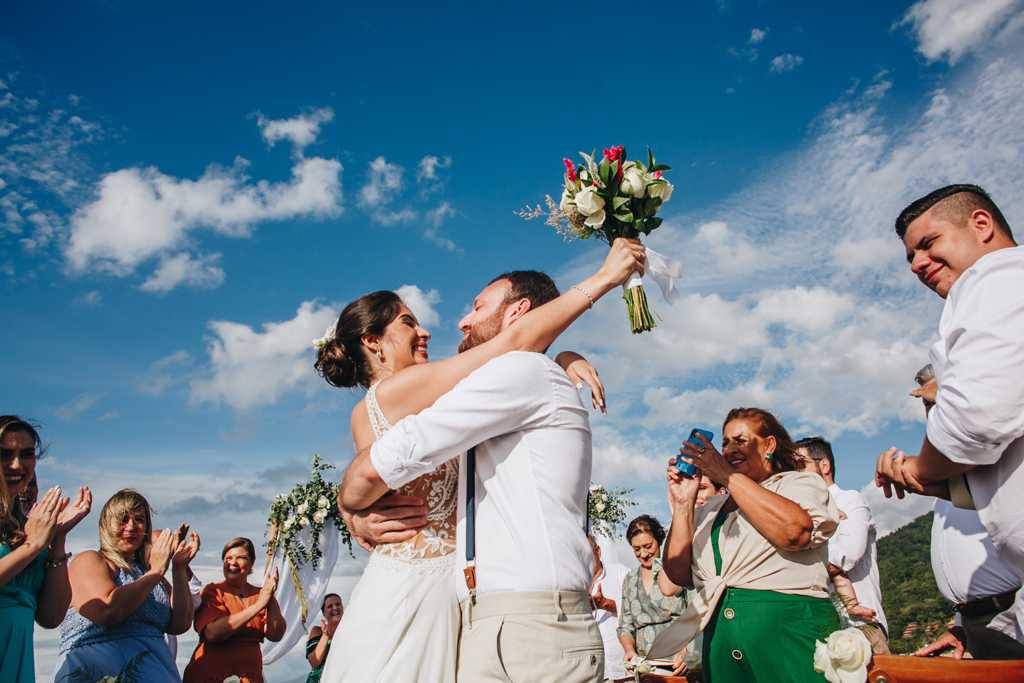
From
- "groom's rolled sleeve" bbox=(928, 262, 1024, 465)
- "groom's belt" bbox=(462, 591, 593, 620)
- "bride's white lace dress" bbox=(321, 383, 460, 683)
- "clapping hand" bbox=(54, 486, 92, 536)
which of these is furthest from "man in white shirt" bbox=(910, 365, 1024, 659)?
"clapping hand" bbox=(54, 486, 92, 536)

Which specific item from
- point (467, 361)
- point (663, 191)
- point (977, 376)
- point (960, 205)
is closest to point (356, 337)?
point (467, 361)

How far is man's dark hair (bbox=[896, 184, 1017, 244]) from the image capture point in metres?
2.88

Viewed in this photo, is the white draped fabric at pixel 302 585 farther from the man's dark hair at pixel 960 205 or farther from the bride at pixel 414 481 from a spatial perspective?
the man's dark hair at pixel 960 205

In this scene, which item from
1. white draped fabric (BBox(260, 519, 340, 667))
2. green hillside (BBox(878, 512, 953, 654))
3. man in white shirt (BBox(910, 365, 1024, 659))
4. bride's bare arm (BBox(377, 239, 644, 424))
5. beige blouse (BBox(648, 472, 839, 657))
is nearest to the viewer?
bride's bare arm (BBox(377, 239, 644, 424))

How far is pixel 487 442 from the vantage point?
226 cm

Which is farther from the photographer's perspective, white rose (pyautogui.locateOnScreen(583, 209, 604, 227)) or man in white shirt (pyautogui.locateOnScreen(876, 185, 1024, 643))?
white rose (pyautogui.locateOnScreen(583, 209, 604, 227))

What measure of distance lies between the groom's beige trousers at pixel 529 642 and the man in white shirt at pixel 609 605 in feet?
16.8

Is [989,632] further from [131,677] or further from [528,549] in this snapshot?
[131,677]

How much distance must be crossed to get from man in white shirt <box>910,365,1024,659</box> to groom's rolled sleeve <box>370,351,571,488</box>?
9.40 ft

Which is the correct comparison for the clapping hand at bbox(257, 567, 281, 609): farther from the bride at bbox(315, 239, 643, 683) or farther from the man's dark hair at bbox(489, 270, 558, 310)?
the man's dark hair at bbox(489, 270, 558, 310)

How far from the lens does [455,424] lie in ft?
6.63

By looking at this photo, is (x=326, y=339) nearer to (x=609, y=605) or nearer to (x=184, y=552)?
(x=184, y=552)

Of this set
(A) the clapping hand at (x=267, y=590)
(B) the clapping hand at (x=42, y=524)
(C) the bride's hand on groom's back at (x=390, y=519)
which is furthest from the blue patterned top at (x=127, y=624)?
(C) the bride's hand on groom's back at (x=390, y=519)

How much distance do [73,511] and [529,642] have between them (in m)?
4.39
